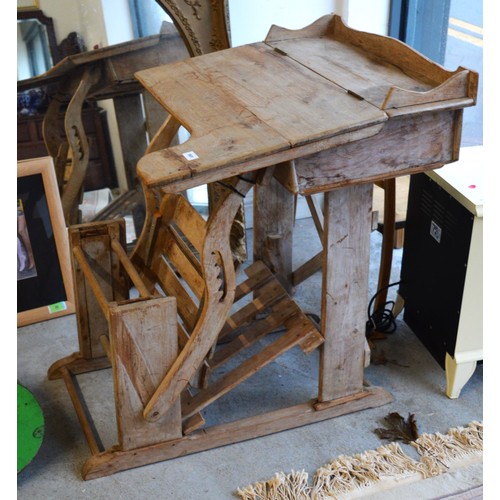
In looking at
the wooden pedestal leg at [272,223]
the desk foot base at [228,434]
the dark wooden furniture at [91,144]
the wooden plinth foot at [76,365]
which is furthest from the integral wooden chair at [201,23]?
the desk foot base at [228,434]

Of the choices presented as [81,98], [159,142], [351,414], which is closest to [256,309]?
[351,414]

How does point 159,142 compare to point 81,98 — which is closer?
point 159,142

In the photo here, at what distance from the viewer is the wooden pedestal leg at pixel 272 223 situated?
3.15 metres

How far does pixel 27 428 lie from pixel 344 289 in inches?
48.0

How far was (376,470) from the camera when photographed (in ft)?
8.33

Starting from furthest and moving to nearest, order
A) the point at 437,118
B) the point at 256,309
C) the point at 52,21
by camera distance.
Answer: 1. the point at 52,21
2. the point at 256,309
3. the point at 437,118

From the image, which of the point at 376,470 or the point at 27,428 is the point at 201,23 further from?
the point at 376,470

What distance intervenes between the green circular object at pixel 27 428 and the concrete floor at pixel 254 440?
0.09m

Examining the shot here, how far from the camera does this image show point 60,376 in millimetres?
3088

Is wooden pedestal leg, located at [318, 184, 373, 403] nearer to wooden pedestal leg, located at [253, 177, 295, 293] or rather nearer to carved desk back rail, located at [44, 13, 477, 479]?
carved desk back rail, located at [44, 13, 477, 479]

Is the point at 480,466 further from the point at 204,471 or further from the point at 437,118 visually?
the point at 437,118

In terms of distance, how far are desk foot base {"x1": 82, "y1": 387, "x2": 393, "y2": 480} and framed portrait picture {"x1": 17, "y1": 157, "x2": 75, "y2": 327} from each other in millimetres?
1126

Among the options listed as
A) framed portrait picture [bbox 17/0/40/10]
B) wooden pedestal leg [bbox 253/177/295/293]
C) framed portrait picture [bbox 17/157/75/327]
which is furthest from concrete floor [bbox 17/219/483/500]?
framed portrait picture [bbox 17/0/40/10]
